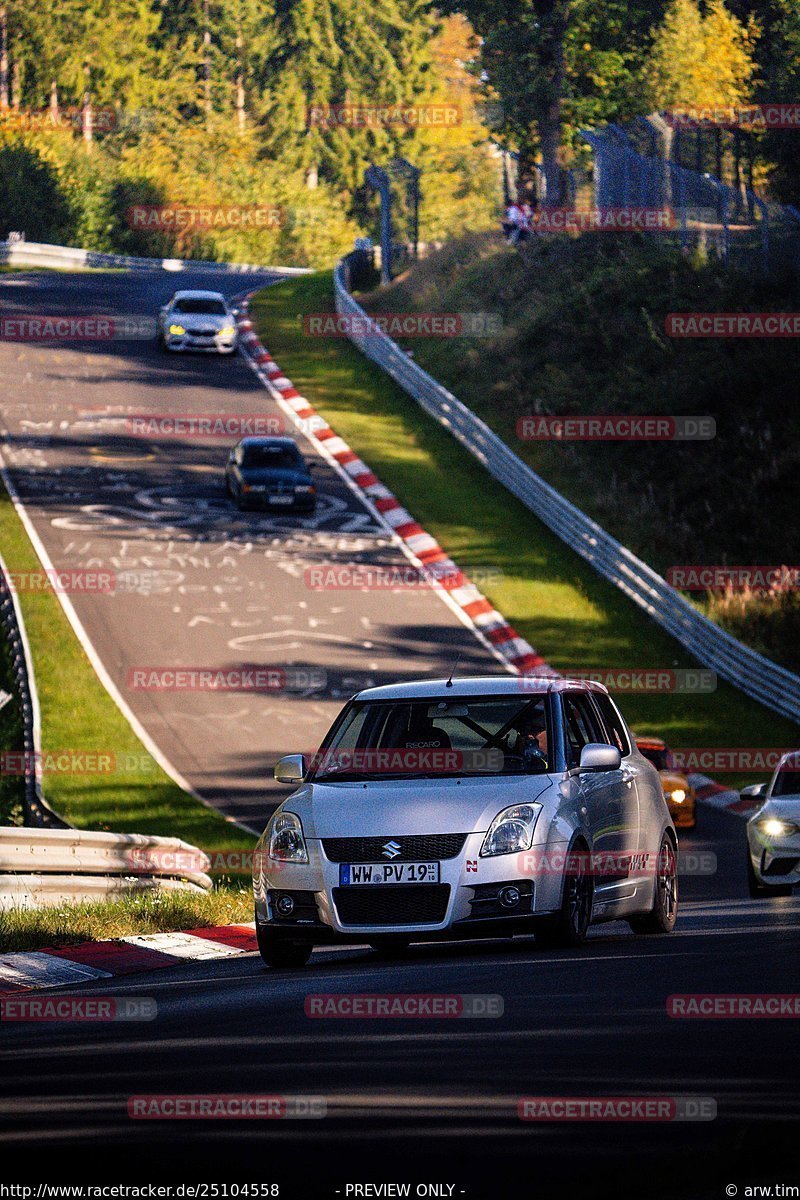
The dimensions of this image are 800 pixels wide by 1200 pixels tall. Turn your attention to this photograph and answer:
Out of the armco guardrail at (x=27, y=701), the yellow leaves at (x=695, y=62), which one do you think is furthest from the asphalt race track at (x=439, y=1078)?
the yellow leaves at (x=695, y=62)

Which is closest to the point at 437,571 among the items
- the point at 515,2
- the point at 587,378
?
the point at 587,378

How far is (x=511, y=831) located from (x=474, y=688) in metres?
1.31

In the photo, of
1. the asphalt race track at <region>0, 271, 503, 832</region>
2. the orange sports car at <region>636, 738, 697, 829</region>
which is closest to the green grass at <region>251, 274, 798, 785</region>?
the asphalt race track at <region>0, 271, 503, 832</region>

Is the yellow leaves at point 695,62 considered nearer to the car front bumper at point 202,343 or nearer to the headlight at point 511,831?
the car front bumper at point 202,343

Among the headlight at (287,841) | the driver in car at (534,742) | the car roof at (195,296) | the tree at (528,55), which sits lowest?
the headlight at (287,841)

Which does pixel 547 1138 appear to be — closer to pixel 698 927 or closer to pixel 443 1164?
pixel 443 1164

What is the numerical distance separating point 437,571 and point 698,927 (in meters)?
20.9

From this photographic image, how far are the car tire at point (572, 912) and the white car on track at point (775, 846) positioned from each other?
499 cm

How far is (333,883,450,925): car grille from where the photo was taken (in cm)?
1012

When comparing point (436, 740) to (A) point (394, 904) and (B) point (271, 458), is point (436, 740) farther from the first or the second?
(B) point (271, 458)

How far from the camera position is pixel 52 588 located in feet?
101

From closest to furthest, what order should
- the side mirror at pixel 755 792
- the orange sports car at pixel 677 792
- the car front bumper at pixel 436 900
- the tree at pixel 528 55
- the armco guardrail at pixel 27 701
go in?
the car front bumper at pixel 436 900, the side mirror at pixel 755 792, the orange sports car at pixel 677 792, the armco guardrail at pixel 27 701, the tree at pixel 528 55

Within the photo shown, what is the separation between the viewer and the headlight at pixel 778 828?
50.5ft

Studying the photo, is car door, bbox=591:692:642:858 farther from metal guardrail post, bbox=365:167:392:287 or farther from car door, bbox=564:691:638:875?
metal guardrail post, bbox=365:167:392:287
